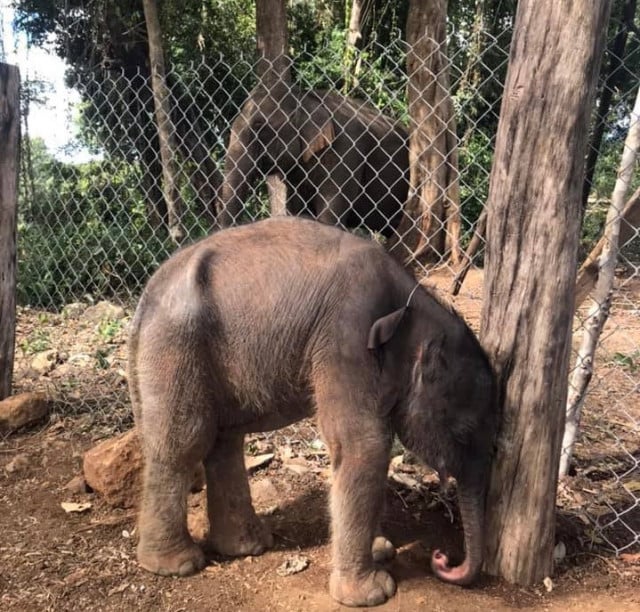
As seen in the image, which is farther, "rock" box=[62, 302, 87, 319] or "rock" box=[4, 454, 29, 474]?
"rock" box=[62, 302, 87, 319]

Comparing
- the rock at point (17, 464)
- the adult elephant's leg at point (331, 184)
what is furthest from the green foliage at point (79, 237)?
the rock at point (17, 464)

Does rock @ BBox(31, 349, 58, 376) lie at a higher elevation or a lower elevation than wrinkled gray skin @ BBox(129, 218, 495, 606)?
lower

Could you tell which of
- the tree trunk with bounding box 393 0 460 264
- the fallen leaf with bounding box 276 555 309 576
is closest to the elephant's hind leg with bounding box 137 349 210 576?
the fallen leaf with bounding box 276 555 309 576

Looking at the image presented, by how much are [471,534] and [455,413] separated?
50 cm

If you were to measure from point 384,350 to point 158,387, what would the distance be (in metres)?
0.93

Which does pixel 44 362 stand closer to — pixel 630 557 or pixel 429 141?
pixel 630 557

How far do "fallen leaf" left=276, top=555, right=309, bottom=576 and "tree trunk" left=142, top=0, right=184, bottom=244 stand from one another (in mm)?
4101

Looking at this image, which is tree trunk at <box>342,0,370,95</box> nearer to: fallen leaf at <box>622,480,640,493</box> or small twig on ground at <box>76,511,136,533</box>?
fallen leaf at <box>622,480,640,493</box>

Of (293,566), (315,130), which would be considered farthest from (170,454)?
(315,130)

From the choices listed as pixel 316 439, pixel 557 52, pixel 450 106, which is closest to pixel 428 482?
pixel 316 439

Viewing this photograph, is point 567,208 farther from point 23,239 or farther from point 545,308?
point 23,239

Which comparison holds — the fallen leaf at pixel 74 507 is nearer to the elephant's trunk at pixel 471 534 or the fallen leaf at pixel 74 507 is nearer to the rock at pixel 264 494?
the rock at pixel 264 494

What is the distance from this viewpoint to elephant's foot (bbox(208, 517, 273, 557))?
3203mm

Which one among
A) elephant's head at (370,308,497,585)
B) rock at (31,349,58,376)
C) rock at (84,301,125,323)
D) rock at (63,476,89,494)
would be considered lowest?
rock at (84,301,125,323)
